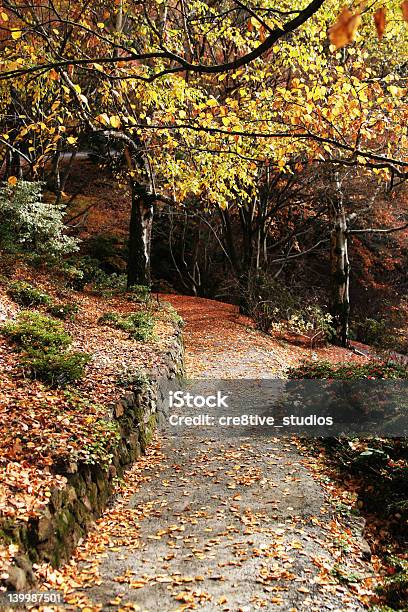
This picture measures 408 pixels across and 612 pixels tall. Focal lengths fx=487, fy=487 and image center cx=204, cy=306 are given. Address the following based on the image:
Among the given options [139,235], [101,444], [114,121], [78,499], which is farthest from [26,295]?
[78,499]

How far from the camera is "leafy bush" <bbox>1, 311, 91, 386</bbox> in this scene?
237 inches

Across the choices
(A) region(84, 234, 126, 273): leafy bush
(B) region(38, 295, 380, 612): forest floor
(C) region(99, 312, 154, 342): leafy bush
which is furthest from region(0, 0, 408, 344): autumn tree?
(A) region(84, 234, 126, 273): leafy bush

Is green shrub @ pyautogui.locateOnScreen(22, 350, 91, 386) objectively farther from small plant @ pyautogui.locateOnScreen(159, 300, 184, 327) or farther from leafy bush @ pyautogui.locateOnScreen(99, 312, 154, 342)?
small plant @ pyautogui.locateOnScreen(159, 300, 184, 327)

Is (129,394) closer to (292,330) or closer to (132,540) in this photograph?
(132,540)

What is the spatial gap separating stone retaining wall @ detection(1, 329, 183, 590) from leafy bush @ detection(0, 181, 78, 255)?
20.3ft

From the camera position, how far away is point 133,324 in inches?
393

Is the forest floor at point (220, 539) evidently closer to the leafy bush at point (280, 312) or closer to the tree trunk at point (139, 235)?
the tree trunk at point (139, 235)

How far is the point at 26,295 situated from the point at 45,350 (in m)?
2.81

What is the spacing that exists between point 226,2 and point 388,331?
12.4 meters

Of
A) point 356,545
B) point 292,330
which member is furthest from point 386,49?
point 356,545

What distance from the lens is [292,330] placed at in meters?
15.7

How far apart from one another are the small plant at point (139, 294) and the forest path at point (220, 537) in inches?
221

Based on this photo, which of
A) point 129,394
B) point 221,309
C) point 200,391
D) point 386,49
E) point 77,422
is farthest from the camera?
point 221,309

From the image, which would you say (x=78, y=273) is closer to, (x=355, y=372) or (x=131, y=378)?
(x=131, y=378)
